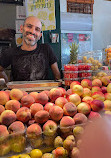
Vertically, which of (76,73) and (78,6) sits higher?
(78,6)

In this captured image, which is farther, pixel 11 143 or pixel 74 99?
pixel 74 99

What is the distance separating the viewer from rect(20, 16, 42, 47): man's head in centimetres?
272

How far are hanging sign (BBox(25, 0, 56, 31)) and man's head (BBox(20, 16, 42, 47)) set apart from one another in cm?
12

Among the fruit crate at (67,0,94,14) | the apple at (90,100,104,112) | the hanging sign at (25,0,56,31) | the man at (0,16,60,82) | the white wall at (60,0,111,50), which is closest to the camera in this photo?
the apple at (90,100,104,112)

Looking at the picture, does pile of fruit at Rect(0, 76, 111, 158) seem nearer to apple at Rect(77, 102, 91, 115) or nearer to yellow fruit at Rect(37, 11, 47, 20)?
apple at Rect(77, 102, 91, 115)

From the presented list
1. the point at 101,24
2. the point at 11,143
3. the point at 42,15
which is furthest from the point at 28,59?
the point at 101,24

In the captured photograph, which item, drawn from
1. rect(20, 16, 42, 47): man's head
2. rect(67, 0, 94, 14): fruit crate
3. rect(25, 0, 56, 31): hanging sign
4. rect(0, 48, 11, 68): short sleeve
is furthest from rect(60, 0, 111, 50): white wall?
rect(0, 48, 11, 68): short sleeve

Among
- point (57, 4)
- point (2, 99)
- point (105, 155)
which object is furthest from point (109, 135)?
point (57, 4)

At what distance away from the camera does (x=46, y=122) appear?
885 millimetres

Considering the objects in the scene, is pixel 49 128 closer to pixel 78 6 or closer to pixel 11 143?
pixel 11 143

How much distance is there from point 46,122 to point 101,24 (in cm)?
606

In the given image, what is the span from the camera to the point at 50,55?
300cm

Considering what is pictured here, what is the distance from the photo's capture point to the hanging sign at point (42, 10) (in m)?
2.71

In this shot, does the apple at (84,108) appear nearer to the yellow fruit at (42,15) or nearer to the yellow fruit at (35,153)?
the yellow fruit at (35,153)
